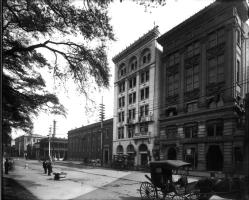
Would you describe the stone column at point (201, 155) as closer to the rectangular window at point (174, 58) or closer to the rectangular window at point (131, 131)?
the rectangular window at point (174, 58)

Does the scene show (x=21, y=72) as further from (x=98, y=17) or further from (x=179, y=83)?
(x=179, y=83)

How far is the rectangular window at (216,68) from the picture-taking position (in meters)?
10.1

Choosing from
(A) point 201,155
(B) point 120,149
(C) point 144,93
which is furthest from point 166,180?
(B) point 120,149

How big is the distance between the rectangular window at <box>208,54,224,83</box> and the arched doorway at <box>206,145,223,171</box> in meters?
7.90

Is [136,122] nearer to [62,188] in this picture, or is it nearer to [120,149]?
[120,149]

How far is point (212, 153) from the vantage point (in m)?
18.7

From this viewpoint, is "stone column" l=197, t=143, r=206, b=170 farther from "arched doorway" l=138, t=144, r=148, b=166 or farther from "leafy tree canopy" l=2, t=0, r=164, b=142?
"arched doorway" l=138, t=144, r=148, b=166

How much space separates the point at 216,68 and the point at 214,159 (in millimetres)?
10558

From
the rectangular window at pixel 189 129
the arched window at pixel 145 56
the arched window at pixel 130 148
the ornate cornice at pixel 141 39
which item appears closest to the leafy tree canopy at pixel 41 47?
the ornate cornice at pixel 141 39

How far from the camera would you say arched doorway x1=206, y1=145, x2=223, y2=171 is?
16781 millimetres

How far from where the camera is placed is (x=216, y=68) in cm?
1028

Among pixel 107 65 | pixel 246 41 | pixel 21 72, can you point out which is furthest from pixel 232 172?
pixel 21 72

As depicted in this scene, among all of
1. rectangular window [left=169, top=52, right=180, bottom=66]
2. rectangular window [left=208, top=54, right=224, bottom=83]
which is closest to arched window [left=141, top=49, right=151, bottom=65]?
rectangular window [left=169, top=52, right=180, bottom=66]

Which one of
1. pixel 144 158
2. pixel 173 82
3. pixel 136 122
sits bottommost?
pixel 144 158
